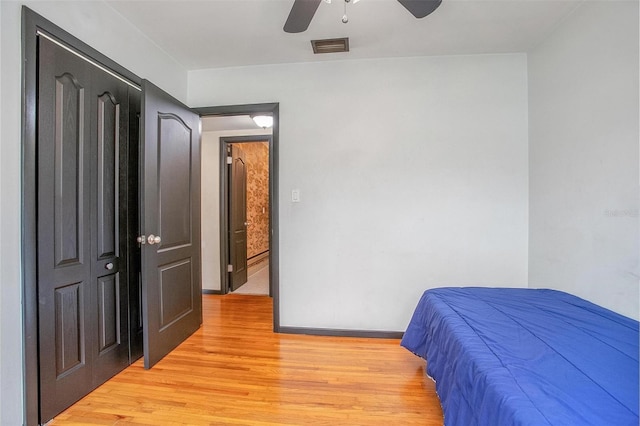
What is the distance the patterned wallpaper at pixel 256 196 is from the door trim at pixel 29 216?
11.5ft

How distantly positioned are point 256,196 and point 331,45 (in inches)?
154

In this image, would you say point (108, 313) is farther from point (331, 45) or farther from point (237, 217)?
point (331, 45)

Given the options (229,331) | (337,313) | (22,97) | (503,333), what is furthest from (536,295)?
(22,97)

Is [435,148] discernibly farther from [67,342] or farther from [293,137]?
[67,342]

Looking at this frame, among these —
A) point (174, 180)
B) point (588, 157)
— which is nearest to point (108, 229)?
point (174, 180)

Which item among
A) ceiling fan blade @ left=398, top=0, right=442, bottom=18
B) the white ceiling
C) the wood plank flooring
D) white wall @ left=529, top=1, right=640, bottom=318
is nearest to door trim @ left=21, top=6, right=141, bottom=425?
the wood plank flooring

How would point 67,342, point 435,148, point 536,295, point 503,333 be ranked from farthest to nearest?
point 435,148
point 536,295
point 67,342
point 503,333

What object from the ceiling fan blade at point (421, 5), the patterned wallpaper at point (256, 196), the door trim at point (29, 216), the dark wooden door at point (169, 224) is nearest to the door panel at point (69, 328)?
the door trim at point (29, 216)

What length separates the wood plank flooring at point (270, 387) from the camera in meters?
1.60

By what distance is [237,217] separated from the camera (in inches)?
172

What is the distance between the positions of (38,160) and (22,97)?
31cm

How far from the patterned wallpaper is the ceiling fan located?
3467mm

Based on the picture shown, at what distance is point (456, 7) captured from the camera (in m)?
1.95

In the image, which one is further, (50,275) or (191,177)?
(191,177)
